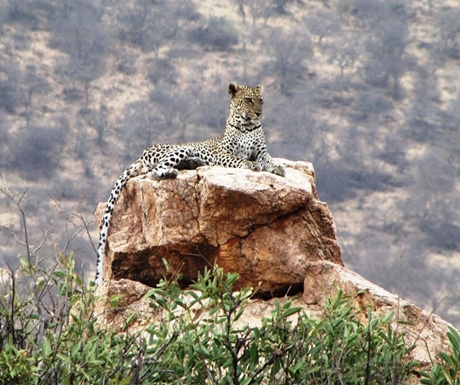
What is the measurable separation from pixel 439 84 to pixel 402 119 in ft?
17.1

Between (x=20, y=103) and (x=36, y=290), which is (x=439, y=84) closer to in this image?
(x=20, y=103)

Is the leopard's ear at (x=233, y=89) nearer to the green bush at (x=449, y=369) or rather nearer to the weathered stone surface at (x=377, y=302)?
the weathered stone surface at (x=377, y=302)

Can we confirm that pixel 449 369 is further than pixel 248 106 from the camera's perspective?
No

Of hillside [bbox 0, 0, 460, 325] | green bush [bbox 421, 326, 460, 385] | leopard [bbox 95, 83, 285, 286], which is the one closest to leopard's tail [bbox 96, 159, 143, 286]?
leopard [bbox 95, 83, 285, 286]

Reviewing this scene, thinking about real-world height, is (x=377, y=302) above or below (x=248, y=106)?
below

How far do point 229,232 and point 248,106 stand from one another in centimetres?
366

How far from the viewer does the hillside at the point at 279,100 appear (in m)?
54.2

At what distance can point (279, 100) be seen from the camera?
68.5 metres

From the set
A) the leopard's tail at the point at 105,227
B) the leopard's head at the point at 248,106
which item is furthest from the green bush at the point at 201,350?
the leopard's head at the point at 248,106

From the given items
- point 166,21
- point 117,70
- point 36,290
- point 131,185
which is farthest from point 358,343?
point 166,21

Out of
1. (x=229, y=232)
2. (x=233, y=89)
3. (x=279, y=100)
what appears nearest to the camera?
(x=229, y=232)

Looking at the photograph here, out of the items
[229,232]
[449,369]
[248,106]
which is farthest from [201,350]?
[248,106]

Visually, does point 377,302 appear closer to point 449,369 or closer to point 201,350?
point 449,369

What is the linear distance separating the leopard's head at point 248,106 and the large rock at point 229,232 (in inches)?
123
